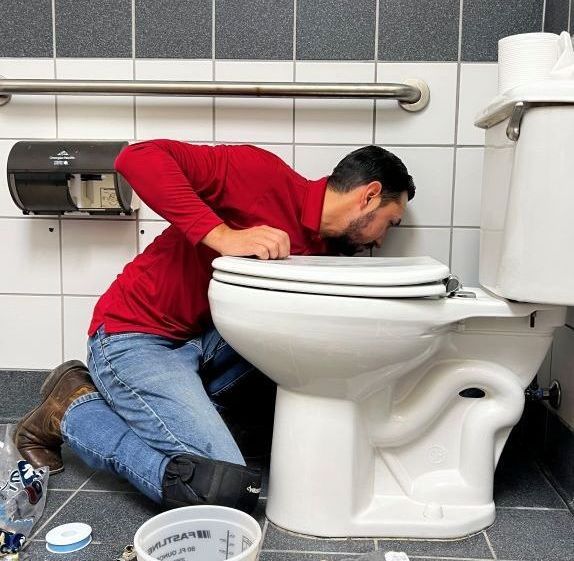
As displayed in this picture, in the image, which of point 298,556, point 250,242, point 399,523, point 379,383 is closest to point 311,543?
point 298,556

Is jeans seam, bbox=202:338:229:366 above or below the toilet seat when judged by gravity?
below

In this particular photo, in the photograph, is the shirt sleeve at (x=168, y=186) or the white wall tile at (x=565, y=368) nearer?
the shirt sleeve at (x=168, y=186)

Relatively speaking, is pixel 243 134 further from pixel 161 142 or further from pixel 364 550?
pixel 364 550

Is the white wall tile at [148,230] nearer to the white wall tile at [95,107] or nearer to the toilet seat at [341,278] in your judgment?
the white wall tile at [95,107]

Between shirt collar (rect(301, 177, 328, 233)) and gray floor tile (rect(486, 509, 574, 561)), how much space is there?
0.65 metres

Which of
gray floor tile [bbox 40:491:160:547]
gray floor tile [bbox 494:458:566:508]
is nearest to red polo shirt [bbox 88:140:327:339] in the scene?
gray floor tile [bbox 40:491:160:547]

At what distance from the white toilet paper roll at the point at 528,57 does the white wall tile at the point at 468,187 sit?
0.37 metres

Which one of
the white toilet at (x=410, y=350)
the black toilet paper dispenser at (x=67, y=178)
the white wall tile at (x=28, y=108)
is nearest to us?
the white toilet at (x=410, y=350)

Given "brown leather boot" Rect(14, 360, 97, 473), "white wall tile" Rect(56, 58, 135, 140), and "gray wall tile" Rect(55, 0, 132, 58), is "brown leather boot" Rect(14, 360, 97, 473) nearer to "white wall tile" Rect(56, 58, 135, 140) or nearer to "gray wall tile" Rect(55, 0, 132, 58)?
"white wall tile" Rect(56, 58, 135, 140)

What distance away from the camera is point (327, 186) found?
4.44 feet

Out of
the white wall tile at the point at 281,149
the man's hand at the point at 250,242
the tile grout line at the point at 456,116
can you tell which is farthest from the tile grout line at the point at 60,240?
the tile grout line at the point at 456,116

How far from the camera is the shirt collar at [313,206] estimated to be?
52.8 inches

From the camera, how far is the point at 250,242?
112cm

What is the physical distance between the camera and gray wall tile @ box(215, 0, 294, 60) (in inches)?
59.9
